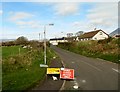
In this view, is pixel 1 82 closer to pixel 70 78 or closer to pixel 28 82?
pixel 28 82

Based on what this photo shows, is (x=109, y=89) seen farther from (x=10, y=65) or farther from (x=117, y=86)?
(x=10, y=65)

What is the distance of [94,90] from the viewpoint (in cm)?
1585

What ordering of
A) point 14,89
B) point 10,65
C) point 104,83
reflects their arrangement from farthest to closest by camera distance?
point 10,65 < point 104,83 < point 14,89

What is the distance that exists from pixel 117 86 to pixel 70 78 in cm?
461

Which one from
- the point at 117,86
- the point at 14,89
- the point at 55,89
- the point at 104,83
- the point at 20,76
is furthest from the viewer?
the point at 20,76

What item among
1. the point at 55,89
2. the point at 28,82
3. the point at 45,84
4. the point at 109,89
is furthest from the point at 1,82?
the point at 109,89

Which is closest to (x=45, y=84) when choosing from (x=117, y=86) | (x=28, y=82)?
(x=28, y=82)

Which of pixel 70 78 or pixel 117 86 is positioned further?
pixel 70 78

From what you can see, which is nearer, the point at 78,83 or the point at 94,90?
the point at 94,90

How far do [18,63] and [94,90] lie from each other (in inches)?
532

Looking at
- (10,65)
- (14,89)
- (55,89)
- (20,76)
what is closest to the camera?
(14,89)

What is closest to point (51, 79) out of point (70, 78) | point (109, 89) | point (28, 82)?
point (70, 78)

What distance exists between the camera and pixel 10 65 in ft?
84.6

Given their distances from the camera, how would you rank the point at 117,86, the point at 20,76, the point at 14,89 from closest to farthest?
the point at 14,89 < the point at 117,86 < the point at 20,76
